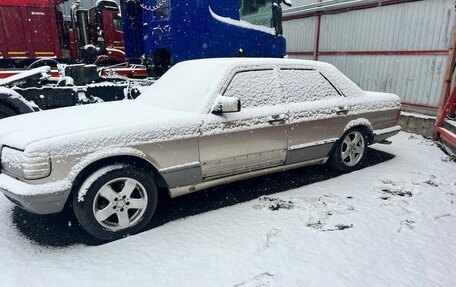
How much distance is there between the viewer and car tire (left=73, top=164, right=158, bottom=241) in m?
2.86

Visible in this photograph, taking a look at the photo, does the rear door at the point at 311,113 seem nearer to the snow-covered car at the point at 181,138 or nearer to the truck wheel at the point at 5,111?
the snow-covered car at the point at 181,138

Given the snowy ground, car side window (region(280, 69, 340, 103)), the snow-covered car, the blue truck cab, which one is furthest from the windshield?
the blue truck cab

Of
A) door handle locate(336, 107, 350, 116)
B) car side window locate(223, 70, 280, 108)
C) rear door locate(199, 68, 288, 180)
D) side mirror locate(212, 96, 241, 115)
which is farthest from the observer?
door handle locate(336, 107, 350, 116)

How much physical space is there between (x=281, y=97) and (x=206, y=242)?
189 cm

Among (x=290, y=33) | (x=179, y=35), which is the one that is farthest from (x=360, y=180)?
(x=290, y=33)

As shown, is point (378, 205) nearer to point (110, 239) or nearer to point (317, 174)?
point (317, 174)

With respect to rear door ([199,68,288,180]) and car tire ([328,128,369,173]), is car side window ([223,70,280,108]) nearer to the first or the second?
rear door ([199,68,288,180])

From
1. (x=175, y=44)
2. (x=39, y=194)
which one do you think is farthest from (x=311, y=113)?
(x=175, y=44)

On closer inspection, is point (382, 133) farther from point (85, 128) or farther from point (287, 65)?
point (85, 128)

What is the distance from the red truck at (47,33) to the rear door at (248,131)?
791cm

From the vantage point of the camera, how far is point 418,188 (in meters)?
4.09

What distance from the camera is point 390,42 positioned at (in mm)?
7895

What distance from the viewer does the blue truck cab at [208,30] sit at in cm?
629

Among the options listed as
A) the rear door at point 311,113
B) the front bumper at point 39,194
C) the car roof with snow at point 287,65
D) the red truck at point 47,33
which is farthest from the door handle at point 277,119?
the red truck at point 47,33
